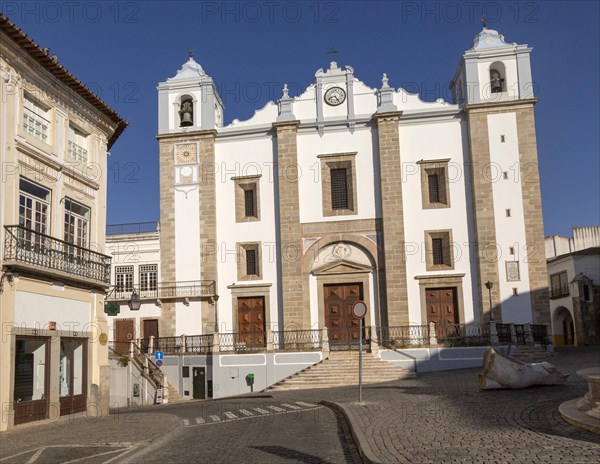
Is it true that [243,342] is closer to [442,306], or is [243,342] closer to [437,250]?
[442,306]

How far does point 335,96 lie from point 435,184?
6.02 m

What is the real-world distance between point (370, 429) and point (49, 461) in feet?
15.5

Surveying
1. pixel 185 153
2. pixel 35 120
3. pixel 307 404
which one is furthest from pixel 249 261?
pixel 35 120

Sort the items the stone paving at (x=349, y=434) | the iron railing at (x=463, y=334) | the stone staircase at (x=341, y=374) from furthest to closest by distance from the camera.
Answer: the iron railing at (x=463, y=334), the stone staircase at (x=341, y=374), the stone paving at (x=349, y=434)

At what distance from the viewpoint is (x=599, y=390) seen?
8852 mm

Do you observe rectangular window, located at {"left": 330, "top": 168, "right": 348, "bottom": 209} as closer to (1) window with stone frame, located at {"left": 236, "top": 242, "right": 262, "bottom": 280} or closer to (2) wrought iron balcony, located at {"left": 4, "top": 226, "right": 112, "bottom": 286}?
(1) window with stone frame, located at {"left": 236, "top": 242, "right": 262, "bottom": 280}

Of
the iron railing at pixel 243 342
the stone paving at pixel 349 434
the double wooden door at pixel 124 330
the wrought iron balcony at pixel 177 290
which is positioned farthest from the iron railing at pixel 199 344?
the stone paving at pixel 349 434

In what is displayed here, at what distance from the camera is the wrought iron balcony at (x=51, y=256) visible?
45.1ft

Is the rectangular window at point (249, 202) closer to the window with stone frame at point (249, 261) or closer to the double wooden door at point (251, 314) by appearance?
the window with stone frame at point (249, 261)

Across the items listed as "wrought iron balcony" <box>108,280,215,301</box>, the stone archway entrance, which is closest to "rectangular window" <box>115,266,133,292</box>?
"wrought iron balcony" <box>108,280,215,301</box>

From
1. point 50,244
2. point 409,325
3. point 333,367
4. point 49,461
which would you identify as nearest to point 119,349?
point 333,367

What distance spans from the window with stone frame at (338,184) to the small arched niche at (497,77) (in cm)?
674

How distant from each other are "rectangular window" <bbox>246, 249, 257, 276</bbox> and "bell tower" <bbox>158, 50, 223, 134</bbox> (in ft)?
19.7

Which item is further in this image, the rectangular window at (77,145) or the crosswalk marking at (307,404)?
the rectangular window at (77,145)
